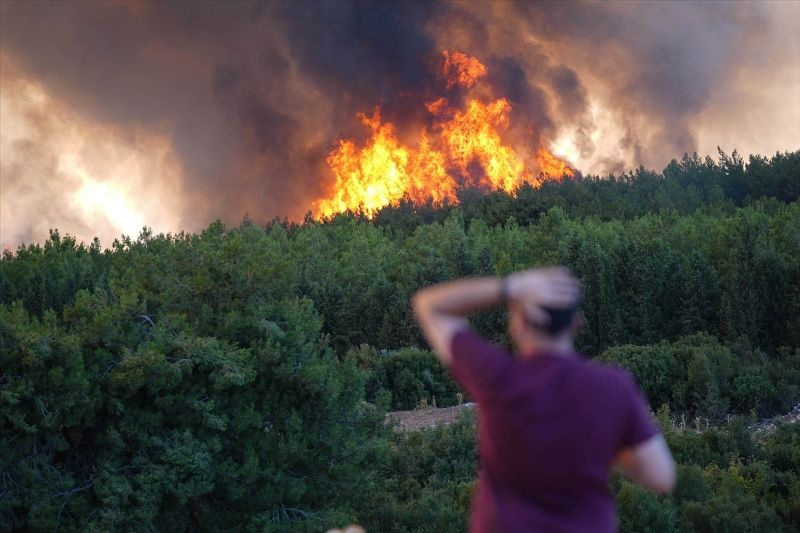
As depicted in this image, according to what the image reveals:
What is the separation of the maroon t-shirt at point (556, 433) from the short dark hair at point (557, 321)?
75 millimetres

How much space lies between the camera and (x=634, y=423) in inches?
116

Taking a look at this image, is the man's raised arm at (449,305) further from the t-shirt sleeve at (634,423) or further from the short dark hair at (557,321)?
the t-shirt sleeve at (634,423)

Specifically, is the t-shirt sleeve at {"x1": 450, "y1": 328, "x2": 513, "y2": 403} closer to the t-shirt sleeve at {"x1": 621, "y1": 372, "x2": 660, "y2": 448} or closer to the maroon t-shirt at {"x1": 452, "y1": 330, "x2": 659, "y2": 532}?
the maroon t-shirt at {"x1": 452, "y1": 330, "x2": 659, "y2": 532}

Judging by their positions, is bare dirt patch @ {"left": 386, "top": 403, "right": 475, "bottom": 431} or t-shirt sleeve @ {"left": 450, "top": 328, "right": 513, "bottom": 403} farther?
bare dirt patch @ {"left": 386, "top": 403, "right": 475, "bottom": 431}

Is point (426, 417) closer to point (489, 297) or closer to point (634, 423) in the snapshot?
point (489, 297)

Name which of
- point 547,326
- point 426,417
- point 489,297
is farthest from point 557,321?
point 426,417

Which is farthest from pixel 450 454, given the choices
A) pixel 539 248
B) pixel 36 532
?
pixel 539 248

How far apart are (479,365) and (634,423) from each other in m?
0.49

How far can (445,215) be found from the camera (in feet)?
330

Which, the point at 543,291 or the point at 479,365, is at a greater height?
the point at 543,291

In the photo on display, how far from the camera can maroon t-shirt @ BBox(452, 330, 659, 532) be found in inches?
115

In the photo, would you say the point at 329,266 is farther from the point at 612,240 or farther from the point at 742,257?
the point at 742,257

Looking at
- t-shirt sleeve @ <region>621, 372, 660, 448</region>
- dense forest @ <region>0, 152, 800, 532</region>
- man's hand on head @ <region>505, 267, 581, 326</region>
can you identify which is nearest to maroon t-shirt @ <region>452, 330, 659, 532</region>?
t-shirt sleeve @ <region>621, 372, 660, 448</region>

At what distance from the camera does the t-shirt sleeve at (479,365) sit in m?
2.98
